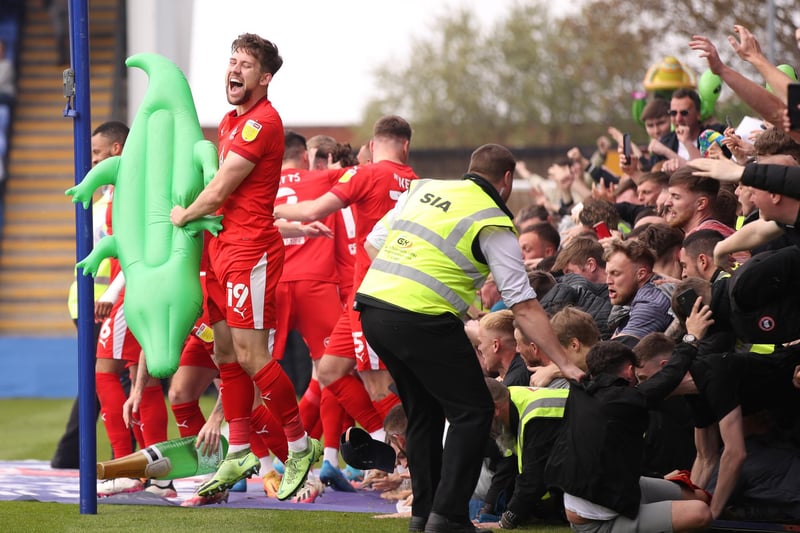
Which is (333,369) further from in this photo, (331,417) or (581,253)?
(581,253)

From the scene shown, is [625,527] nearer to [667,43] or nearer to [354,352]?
[354,352]

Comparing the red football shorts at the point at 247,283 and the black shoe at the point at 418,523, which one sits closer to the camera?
the black shoe at the point at 418,523

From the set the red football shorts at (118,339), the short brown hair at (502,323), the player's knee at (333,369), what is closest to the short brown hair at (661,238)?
the short brown hair at (502,323)

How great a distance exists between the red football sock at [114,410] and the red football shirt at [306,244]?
1.27 metres

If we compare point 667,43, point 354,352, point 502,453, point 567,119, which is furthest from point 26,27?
point 567,119

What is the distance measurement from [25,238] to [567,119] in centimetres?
3132

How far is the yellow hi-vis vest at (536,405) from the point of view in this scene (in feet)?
20.6

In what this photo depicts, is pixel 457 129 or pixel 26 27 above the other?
pixel 26 27

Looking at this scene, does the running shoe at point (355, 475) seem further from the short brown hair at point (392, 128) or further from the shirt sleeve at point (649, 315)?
the shirt sleeve at point (649, 315)

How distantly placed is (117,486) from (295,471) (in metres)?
1.27

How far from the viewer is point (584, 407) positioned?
5715 millimetres

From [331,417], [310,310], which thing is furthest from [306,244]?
[331,417]

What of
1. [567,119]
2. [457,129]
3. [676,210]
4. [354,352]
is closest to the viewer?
[676,210]

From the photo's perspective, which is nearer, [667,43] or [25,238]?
[25,238]
